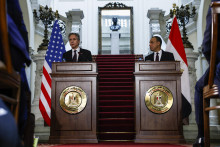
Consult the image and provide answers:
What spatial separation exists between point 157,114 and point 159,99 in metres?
0.23

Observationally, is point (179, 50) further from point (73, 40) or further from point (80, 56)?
point (73, 40)

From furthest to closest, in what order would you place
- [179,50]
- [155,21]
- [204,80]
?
[155,21], [179,50], [204,80]

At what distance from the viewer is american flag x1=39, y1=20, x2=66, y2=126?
567 cm

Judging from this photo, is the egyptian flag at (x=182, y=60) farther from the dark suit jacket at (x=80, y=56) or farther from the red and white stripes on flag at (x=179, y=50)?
the dark suit jacket at (x=80, y=56)

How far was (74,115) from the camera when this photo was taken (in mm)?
4621

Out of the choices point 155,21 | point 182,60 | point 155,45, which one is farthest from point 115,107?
point 155,21

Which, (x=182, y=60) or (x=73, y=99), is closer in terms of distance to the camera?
(x=73, y=99)

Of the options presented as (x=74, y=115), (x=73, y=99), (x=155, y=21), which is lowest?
(x=74, y=115)

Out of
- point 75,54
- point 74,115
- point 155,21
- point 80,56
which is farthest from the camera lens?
point 155,21

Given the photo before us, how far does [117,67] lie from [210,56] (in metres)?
7.02

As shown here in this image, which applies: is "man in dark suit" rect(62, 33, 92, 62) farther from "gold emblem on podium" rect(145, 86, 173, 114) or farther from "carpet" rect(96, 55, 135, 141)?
"gold emblem on podium" rect(145, 86, 173, 114)

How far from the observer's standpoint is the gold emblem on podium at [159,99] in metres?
4.64

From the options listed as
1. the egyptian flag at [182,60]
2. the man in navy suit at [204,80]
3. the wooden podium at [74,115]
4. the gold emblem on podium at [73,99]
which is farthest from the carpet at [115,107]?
the man in navy suit at [204,80]

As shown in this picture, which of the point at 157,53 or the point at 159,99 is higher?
the point at 157,53
